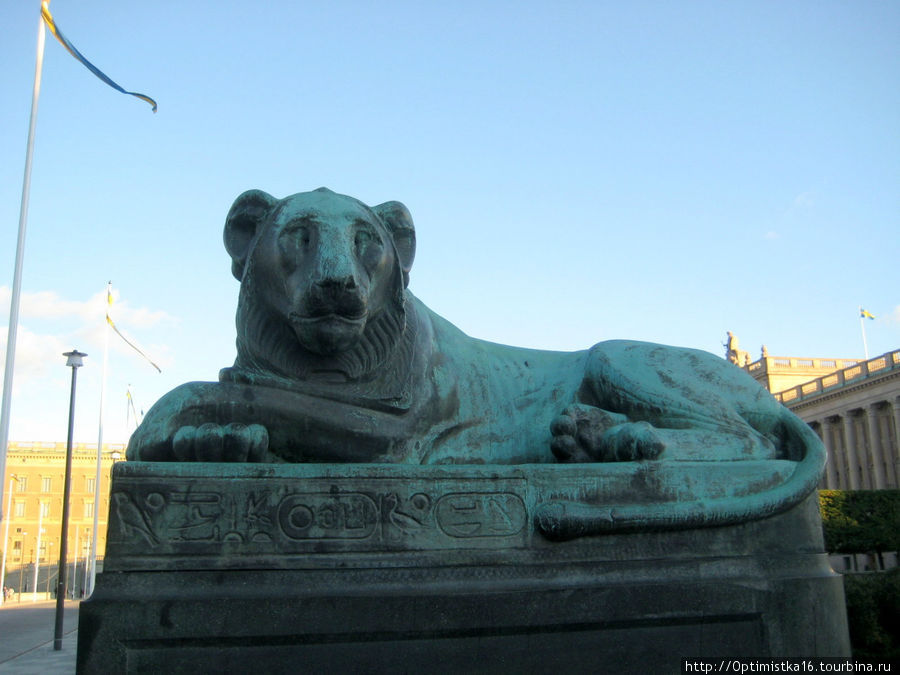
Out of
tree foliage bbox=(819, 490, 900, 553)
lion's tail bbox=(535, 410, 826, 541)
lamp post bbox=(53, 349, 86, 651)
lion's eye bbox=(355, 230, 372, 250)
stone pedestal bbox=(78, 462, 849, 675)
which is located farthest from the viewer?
tree foliage bbox=(819, 490, 900, 553)

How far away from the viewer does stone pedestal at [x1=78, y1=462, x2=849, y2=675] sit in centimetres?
247

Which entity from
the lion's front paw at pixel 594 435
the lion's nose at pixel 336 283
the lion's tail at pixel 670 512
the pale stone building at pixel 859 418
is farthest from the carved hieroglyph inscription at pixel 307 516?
the pale stone building at pixel 859 418

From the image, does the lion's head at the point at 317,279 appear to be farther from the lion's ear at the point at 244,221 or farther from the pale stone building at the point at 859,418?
the pale stone building at the point at 859,418

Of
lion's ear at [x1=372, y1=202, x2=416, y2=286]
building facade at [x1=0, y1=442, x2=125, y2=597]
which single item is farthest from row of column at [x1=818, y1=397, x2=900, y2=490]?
lion's ear at [x1=372, y1=202, x2=416, y2=286]

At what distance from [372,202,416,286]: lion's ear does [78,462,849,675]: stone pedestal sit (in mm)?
985

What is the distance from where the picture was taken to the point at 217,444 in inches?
110

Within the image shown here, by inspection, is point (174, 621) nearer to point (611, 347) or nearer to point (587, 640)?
point (587, 640)

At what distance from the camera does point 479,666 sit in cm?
256

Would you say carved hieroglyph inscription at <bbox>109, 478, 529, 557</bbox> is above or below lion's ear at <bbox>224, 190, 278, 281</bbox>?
below

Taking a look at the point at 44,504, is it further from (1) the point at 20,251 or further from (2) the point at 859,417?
(2) the point at 859,417

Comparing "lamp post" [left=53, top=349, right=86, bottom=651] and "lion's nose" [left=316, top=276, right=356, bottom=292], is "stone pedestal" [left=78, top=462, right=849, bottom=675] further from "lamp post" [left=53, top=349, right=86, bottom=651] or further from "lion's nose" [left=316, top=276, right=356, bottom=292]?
"lamp post" [left=53, top=349, right=86, bottom=651]

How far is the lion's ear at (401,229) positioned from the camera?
11.1 ft

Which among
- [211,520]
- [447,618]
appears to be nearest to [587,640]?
[447,618]

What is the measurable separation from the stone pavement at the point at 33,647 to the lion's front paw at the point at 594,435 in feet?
32.8
